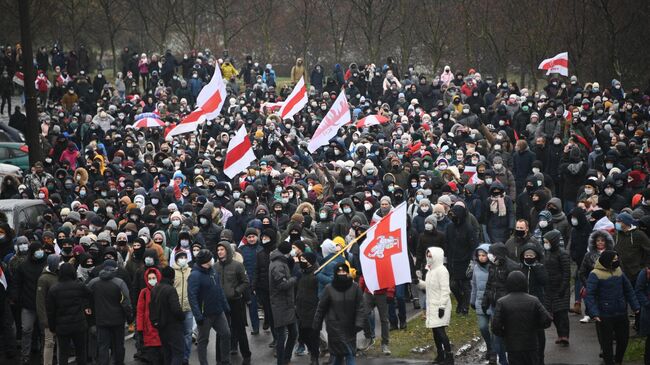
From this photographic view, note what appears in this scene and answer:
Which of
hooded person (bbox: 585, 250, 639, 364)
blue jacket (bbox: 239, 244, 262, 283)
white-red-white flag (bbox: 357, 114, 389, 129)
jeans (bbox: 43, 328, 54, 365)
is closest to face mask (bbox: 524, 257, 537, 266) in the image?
hooded person (bbox: 585, 250, 639, 364)

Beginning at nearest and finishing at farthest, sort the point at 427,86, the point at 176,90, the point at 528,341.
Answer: the point at 528,341 < the point at 427,86 < the point at 176,90

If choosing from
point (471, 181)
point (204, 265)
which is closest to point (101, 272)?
point (204, 265)

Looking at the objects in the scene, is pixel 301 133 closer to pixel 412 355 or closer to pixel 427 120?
pixel 427 120

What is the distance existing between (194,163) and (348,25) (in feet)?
80.3

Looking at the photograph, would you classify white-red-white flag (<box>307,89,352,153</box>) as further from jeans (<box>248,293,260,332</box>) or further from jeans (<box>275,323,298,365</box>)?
jeans (<box>275,323,298,365</box>)

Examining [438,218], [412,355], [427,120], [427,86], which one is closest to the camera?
[412,355]

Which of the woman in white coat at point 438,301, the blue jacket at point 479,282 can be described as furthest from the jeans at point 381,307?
the blue jacket at point 479,282

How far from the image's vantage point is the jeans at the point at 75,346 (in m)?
15.0

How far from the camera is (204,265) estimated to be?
14.6 metres

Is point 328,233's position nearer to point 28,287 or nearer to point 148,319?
point 148,319

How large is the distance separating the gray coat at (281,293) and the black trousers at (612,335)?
157 inches

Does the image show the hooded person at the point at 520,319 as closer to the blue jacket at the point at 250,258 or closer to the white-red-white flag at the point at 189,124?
the blue jacket at the point at 250,258

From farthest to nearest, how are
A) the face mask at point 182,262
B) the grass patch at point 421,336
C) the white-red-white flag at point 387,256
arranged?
the grass patch at point 421,336, the face mask at point 182,262, the white-red-white flag at point 387,256

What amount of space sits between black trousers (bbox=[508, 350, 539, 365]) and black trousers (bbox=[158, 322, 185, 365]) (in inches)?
165
